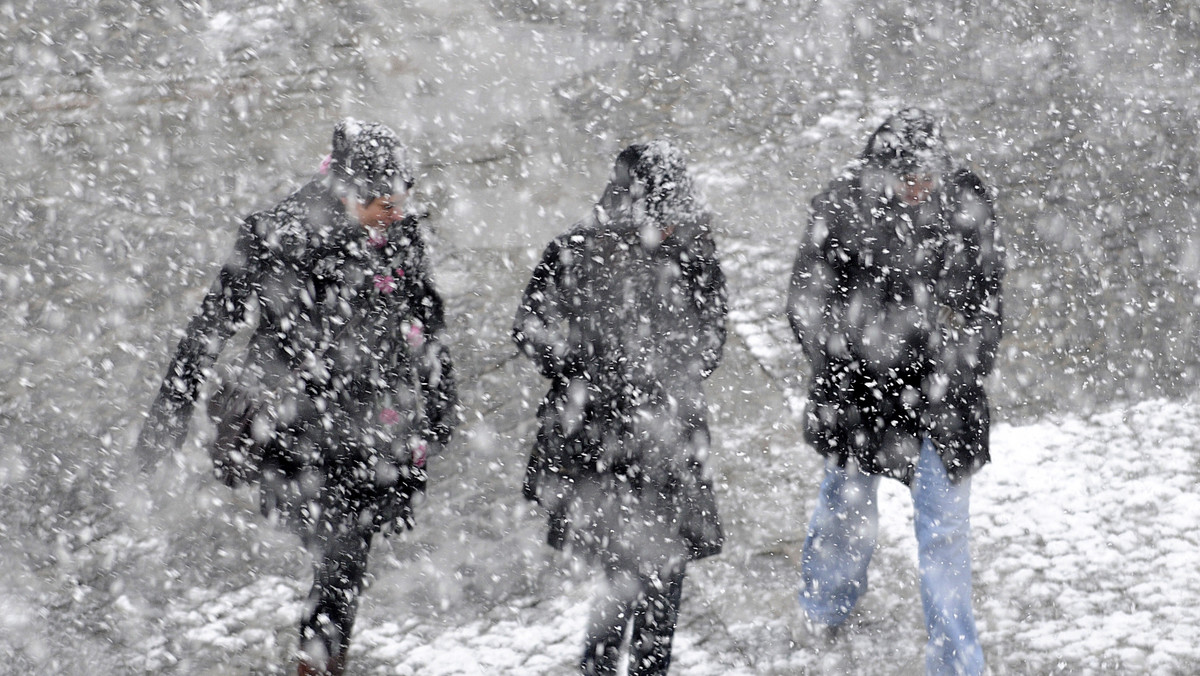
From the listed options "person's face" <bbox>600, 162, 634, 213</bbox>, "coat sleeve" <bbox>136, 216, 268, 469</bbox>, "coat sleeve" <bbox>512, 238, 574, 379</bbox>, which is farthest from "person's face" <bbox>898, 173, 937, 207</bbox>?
"coat sleeve" <bbox>136, 216, 268, 469</bbox>

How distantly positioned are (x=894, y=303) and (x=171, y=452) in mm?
2273

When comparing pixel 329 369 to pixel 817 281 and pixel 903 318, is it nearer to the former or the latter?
pixel 817 281

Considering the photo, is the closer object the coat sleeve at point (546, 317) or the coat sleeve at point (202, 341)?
the coat sleeve at point (202, 341)

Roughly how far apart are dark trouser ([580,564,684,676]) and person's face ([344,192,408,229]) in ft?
4.19

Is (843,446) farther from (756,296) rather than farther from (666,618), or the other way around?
(756,296)

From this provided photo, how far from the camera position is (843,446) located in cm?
323

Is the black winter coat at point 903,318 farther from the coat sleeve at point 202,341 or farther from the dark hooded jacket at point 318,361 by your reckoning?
the coat sleeve at point 202,341

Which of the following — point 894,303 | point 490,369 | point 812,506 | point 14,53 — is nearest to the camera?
point 894,303

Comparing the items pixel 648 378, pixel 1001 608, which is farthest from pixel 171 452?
pixel 1001 608

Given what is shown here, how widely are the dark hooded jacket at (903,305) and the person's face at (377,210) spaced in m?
1.32

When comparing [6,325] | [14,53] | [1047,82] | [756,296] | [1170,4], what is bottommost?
[6,325]

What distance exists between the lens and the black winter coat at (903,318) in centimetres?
306

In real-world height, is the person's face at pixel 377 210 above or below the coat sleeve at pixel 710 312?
above

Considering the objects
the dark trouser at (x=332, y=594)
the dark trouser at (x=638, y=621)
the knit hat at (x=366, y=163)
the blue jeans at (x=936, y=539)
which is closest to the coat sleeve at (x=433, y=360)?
the knit hat at (x=366, y=163)
